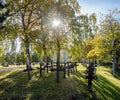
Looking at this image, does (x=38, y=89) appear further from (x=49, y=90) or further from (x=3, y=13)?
(x=3, y=13)

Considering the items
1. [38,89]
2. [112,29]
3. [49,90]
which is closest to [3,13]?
[38,89]

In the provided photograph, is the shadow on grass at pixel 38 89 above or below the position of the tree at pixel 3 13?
below

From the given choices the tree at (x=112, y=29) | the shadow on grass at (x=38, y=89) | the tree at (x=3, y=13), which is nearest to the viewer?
the shadow on grass at (x=38, y=89)

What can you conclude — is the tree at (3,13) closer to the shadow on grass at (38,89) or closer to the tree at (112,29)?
the shadow on grass at (38,89)

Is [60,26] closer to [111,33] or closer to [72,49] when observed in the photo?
[72,49]

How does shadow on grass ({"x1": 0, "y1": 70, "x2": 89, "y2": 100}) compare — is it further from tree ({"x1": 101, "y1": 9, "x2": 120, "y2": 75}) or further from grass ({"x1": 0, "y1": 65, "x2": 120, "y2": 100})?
tree ({"x1": 101, "y1": 9, "x2": 120, "y2": 75})

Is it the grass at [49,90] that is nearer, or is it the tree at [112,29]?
the grass at [49,90]

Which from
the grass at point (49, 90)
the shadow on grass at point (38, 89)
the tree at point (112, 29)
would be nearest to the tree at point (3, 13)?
the shadow on grass at point (38, 89)

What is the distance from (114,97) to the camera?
1842cm

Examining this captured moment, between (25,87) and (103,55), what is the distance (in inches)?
903

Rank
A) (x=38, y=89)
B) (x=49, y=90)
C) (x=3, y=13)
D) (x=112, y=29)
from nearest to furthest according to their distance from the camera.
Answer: (x=49, y=90) < (x=38, y=89) < (x=3, y=13) < (x=112, y=29)

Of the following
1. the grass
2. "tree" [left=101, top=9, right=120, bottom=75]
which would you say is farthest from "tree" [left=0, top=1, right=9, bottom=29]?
"tree" [left=101, top=9, right=120, bottom=75]

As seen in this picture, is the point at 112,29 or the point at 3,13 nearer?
the point at 3,13

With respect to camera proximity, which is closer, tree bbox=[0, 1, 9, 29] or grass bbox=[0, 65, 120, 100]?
grass bbox=[0, 65, 120, 100]
